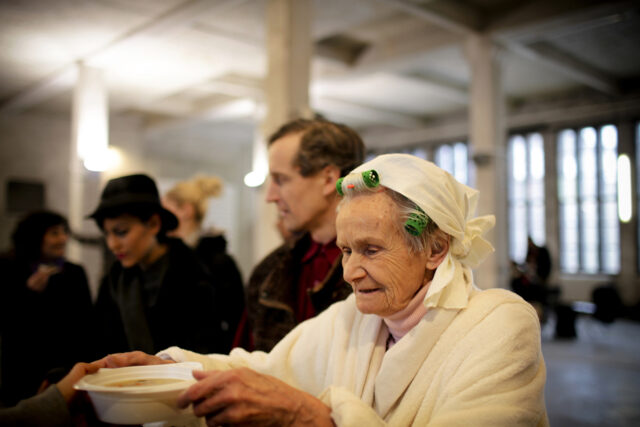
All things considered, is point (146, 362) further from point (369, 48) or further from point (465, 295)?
point (369, 48)

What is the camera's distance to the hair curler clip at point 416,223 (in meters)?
1.30

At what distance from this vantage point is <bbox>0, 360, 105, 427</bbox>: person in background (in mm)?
999

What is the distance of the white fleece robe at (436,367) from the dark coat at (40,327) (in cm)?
26

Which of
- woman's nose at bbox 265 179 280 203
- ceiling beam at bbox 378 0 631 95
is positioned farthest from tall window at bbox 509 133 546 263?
Answer: woman's nose at bbox 265 179 280 203

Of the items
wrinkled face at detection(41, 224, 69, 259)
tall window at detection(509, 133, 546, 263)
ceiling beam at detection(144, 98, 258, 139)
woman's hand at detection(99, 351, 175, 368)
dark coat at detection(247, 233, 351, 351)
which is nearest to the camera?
woman's hand at detection(99, 351, 175, 368)

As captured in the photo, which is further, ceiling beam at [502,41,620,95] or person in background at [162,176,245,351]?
ceiling beam at [502,41,620,95]

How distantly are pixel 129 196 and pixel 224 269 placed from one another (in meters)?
1.69

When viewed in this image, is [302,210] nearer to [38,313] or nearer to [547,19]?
[38,313]

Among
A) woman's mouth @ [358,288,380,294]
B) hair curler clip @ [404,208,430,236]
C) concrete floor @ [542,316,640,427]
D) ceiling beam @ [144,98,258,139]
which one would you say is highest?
ceiling beam @ [144,98,258,139]

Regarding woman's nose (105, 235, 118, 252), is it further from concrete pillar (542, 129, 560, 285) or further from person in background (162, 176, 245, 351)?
concrete pillar (542, 129, 560, 285)

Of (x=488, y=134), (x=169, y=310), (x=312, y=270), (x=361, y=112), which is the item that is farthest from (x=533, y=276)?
(x=361, y=112)

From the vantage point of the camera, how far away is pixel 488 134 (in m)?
8.45

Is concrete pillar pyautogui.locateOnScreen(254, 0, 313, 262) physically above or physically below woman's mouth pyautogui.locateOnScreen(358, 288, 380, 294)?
above

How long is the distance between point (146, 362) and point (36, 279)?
1.88 ft
